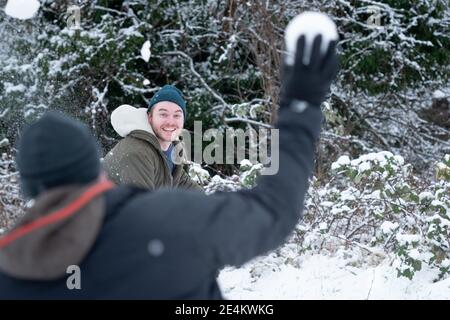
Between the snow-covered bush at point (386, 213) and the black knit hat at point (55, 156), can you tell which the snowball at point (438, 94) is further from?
the black knit hat at point (55, 156)

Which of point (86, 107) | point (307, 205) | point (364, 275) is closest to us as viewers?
point (364, 275)

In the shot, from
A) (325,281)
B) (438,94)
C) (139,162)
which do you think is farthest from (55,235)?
(438,94)

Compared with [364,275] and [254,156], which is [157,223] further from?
[254,156]

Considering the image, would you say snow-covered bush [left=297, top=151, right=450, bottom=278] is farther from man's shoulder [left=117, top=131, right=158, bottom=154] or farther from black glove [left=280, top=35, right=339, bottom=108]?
black glove [left=280, top=35, right=339, bottom=108]

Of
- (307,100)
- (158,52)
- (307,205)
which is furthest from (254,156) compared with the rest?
(307,100)

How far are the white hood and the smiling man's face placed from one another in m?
0.05

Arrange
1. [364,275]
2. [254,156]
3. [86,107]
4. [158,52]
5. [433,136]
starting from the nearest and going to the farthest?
[364,275]
[254,156]
[86,107]
[158,52]
[433,136]

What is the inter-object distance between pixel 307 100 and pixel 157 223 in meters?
0.41

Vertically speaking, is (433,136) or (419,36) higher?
(419,36)

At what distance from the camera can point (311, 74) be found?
1.39 m

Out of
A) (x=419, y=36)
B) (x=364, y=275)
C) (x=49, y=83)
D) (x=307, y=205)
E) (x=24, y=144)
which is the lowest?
(x=364, y=275)

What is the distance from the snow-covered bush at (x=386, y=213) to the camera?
446cm

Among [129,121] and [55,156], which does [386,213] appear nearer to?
[129,121]

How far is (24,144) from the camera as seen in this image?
4.42 feet
